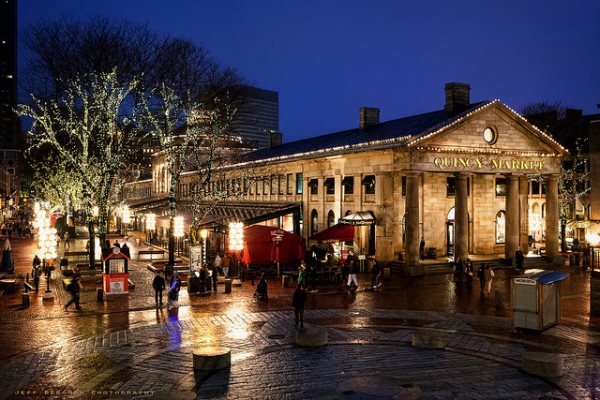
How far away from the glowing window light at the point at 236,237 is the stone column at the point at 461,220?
13187 millimetres

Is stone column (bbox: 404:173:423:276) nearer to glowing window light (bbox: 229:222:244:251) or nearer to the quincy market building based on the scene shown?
the quincy market building

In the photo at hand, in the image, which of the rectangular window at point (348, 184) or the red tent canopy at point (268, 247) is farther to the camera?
the rectangular window at point (348, 184)

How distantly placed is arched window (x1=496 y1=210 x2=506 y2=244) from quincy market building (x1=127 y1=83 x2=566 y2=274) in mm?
78

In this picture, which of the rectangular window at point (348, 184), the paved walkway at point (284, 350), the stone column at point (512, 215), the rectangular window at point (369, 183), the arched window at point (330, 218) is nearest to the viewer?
the paved walkway at point (284, 350)

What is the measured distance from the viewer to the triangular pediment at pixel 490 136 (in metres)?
34.9

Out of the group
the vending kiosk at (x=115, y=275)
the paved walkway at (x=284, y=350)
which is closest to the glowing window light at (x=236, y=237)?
the paved walkway at (x=284, y=350)

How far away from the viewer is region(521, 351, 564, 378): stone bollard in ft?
43.7

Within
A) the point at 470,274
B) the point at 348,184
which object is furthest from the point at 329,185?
the point at 470,274

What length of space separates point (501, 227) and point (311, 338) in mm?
29433

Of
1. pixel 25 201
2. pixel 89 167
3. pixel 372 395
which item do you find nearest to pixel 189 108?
pixel 89 167

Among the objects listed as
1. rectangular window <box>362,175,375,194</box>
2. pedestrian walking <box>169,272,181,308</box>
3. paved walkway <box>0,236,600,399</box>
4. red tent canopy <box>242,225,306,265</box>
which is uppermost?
rectangular window <box>362,175,375,194</box>

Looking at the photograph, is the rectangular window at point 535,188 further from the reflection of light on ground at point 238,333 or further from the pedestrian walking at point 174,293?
the reflection of light on ground at point 238,333

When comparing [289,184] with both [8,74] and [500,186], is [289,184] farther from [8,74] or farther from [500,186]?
[8,74]

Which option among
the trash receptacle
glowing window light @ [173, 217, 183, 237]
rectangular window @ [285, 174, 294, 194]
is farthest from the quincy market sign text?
the trash receptacle
